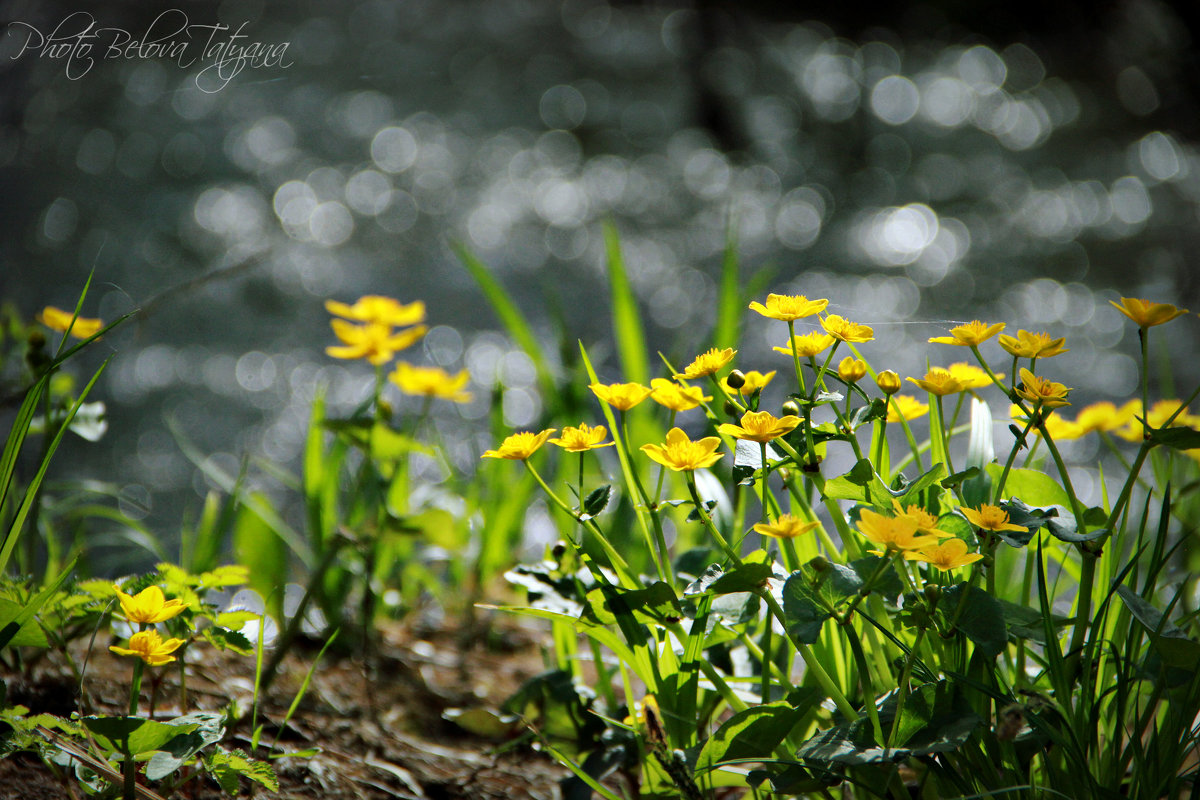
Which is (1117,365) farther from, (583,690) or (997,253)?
(583,690)

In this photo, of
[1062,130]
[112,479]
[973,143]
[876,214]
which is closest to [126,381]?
[112,479]

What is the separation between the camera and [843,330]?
0.54m

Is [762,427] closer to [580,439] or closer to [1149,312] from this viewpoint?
[580,439]

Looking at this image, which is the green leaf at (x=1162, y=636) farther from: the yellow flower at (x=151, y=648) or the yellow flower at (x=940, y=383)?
the yellow flower at (x=151, y=648)

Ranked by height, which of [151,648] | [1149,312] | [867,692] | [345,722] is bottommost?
[345,722]

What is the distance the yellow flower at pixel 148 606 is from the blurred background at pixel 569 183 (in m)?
1.54

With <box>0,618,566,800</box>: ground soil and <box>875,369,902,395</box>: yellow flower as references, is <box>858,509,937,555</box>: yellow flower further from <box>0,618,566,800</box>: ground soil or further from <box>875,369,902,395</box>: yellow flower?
<box>0,618,566,800</box>: ground soil

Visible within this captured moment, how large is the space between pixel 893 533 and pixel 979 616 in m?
0.12

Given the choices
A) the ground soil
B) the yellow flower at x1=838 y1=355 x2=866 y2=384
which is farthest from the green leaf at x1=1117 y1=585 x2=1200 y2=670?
the ground soil

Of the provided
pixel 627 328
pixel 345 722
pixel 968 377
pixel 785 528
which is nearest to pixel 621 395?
pixel 785 528

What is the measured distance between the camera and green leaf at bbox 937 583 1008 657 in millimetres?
483

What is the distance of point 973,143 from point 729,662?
400cm

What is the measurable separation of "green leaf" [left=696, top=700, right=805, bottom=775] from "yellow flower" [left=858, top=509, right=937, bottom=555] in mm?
166

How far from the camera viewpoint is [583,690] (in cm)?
72
